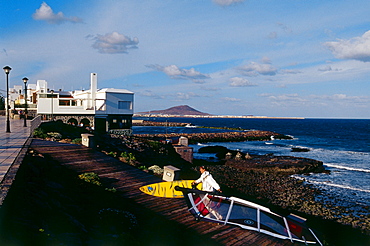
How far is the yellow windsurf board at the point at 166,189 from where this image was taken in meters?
10.8

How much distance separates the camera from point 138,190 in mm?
11227

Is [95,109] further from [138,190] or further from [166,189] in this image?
[166,189]

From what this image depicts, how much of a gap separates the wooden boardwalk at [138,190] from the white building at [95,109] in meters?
21.3

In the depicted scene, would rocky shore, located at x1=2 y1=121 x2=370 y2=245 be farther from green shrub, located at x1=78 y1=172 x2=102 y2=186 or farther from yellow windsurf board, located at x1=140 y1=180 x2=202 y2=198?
yellow windsurf board, located at x1=140 y1=180 x2=202 y2=198

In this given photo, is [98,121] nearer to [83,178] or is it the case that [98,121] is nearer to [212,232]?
[83,178]

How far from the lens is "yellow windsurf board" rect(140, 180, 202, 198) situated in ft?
35.4

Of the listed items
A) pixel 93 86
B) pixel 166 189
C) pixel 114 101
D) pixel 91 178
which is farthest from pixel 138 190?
pixel 93 86

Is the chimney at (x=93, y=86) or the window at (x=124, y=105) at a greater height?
the chimney at (x=93, y=86)

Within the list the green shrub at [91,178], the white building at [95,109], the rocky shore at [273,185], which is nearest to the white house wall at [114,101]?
the white building at [95,109]

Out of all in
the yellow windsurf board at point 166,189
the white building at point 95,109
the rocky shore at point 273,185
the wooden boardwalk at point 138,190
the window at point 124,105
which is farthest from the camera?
the window at point 124,105

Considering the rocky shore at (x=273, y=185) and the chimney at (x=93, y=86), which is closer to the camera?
the rocky shore at (x=273, y=185)

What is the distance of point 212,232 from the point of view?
773 cm

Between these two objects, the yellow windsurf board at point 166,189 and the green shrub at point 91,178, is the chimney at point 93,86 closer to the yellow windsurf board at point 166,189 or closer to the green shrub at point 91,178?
the green shrub at point 91,178

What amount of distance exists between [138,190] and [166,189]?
1.24 m
